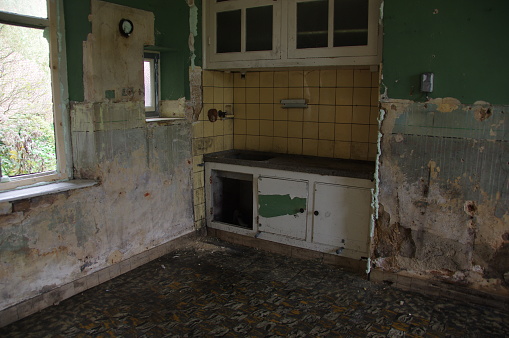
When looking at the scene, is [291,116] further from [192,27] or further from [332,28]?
[192,27]

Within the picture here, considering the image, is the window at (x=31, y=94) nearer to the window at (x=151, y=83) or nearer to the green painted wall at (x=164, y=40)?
the green painted wall at (x=164, y=40)

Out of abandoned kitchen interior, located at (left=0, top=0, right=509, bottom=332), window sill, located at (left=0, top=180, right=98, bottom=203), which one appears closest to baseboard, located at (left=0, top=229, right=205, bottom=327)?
abandoned kitchen interior, located at (left=0, top=0, right=509, bottom=332)

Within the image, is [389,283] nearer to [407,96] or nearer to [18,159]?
[407,96]

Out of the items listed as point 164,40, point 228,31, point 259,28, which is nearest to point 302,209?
point 259,28

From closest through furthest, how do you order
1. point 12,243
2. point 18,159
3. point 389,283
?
point 12,243 → point 18,159 → point 389,283

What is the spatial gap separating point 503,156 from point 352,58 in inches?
49.0

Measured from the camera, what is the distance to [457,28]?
8.48 feet

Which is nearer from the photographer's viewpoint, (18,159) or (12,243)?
(12,243)

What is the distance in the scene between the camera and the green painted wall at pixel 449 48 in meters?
2.49

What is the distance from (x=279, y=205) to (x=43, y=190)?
186 cm

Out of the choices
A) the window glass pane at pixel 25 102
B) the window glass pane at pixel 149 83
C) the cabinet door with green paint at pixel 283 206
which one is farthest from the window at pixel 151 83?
the cabinet door with green paint at pixel 283 206

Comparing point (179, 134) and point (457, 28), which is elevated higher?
point (457, 28)

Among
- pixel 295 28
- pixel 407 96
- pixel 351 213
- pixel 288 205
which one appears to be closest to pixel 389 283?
pixel 351 213

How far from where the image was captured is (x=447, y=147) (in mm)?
2699
